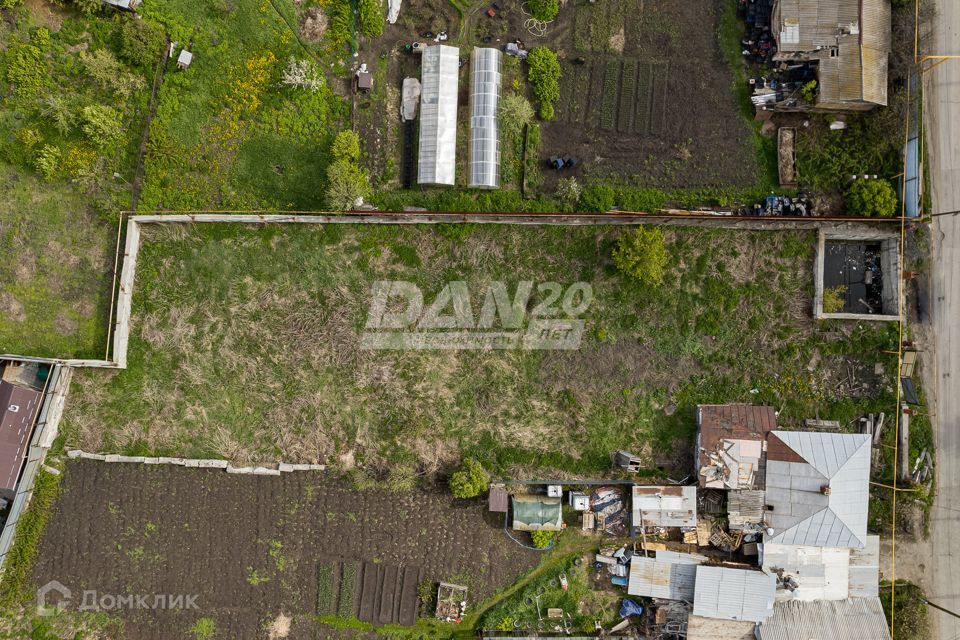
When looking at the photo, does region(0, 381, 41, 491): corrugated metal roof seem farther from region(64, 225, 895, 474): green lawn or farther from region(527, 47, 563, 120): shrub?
region(527, 47, 563, 120): shrub

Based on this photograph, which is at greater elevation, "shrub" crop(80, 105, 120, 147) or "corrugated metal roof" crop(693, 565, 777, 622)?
"shrub" crop(80, 105, 120, 147)

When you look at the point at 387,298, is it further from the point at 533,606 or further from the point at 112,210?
the point at 533,606

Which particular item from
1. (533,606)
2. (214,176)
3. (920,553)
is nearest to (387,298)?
(214,176)

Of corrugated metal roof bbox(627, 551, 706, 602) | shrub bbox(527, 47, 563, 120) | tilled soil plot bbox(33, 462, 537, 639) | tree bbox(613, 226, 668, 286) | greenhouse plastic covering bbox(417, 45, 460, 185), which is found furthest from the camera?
shrub bbox(527, 47, 563, 120)

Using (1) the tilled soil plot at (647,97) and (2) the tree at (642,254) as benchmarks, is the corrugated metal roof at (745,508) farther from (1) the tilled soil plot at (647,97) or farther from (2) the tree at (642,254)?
(1) the tilled soil plot at (647,97)

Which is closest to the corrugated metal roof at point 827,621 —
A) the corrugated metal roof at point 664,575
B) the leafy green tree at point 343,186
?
the corrugated metal roof at point 664,575

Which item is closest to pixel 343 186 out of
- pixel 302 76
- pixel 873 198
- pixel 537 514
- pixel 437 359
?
pixel 302 76

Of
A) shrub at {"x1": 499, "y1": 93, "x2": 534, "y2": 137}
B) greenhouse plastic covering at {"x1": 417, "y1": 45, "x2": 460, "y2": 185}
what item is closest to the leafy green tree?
greenhouse plastic covering at {"x1": 417, "y1": 45, "x2": 460, "y2": 185}
